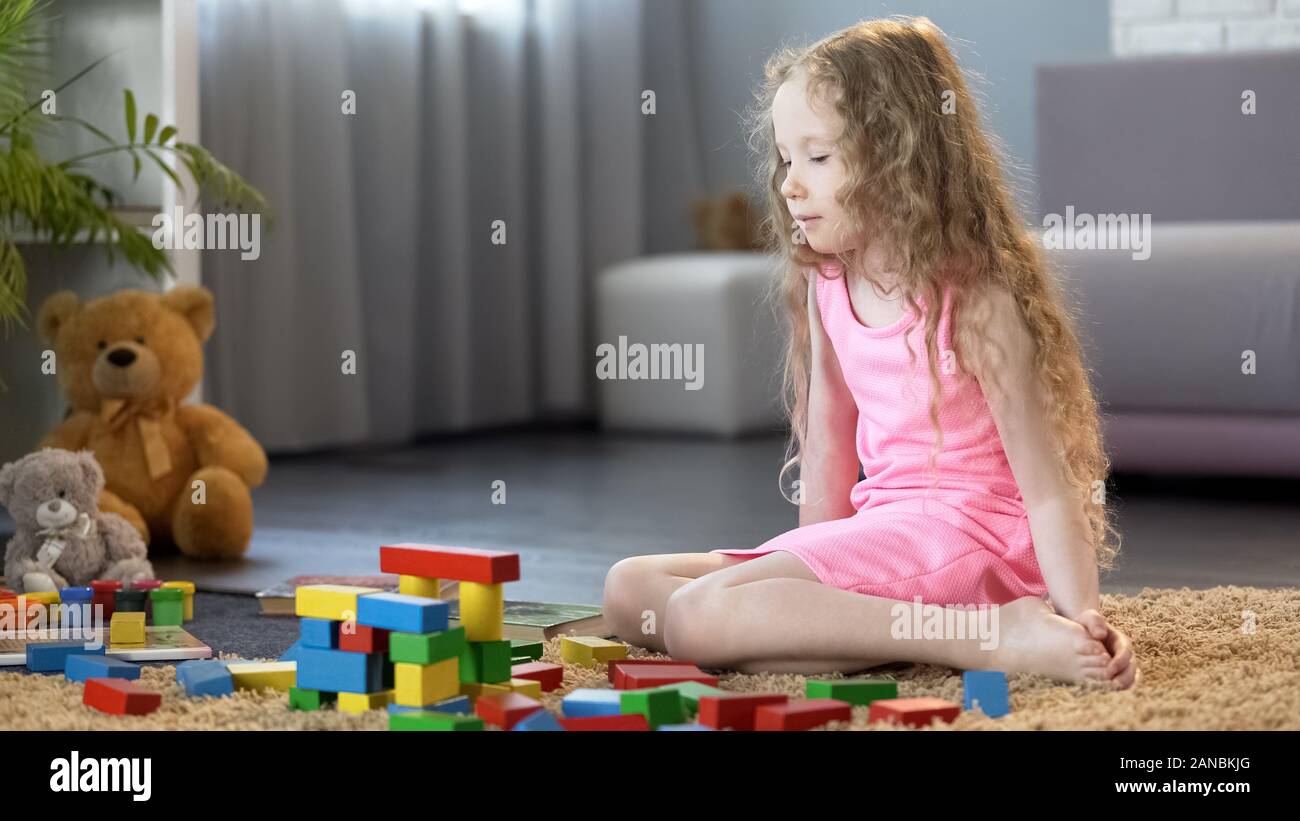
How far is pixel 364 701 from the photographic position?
1164 mm

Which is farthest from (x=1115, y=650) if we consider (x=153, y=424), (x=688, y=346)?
(x=688, y=346)

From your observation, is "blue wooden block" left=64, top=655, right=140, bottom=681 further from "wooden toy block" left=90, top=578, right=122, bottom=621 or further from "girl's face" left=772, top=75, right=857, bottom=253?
"girl's face" left=772, top=75, right=857, bottom=253

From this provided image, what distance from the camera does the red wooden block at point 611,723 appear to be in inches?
43.4

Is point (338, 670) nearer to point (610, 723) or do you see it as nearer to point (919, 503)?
point (610, 723)

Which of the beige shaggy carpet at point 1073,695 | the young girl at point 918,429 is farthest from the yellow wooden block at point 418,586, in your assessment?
the young girl at point 918,429

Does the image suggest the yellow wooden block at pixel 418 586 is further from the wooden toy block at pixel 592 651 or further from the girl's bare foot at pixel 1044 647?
the girl's bare foot at pixel 1044 647

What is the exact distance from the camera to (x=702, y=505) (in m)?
2.59

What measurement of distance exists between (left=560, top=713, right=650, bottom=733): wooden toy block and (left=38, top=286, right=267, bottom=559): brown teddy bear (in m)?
1.14

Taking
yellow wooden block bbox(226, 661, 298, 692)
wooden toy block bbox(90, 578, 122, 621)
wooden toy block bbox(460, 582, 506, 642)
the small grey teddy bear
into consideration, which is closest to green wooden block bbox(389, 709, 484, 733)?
wooden toy block bbox(460, 582, 506, 642)

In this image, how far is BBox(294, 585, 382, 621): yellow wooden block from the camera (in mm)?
1167

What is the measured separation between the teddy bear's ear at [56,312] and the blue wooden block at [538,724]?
4.59 ft

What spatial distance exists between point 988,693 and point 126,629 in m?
0.84
